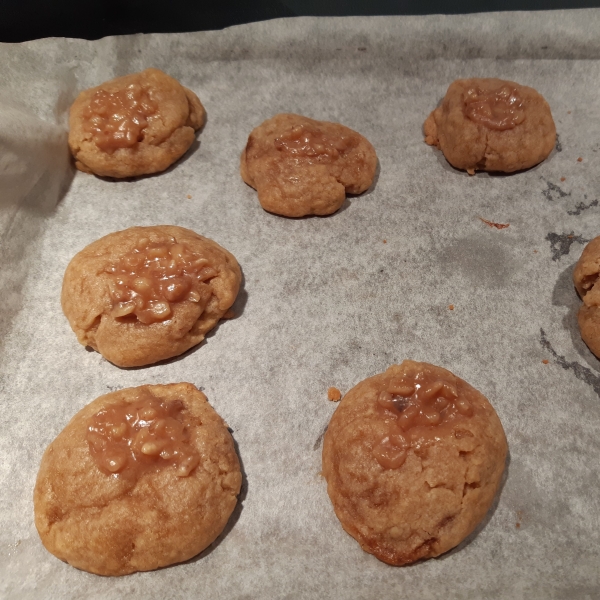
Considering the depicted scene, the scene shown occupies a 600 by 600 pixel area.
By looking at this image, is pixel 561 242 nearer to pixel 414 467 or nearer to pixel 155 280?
pixel 414 467

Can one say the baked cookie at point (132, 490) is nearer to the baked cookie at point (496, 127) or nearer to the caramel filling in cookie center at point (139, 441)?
the caramel filling in cookie center at point (139, 441)

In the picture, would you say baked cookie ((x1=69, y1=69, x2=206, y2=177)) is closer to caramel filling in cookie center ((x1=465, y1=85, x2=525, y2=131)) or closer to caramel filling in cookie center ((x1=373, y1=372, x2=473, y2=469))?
caramel filling in cookie center ((x1=465, y1=85, x2=525, y2=131))

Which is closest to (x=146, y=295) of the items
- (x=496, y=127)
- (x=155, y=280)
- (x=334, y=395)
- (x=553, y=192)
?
(x=155, y=280)

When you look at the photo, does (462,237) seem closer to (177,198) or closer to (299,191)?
(299,191)

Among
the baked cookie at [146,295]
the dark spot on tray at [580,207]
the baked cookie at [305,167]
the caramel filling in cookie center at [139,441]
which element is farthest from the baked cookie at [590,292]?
the caramel filling in cookie center at [139,441]

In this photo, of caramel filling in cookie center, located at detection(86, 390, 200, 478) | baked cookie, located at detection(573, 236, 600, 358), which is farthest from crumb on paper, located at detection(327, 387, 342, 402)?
baked cookie, located at detection(573, 236, 600, 358)

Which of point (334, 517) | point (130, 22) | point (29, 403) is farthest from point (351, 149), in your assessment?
point (29, 403)
